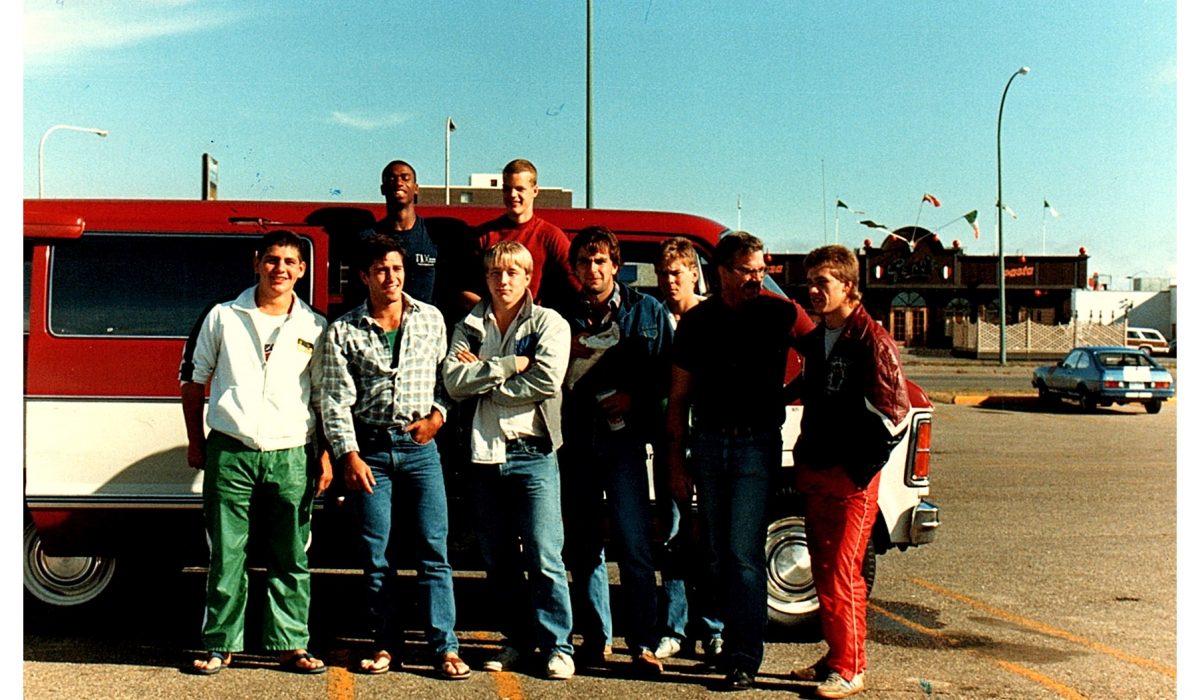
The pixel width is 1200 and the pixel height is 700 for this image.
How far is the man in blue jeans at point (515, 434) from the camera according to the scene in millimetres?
5180

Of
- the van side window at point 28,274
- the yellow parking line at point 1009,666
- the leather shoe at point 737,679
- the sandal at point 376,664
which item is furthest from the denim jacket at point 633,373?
the van side window at point 28,274

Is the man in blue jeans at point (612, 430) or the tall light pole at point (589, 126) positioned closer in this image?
the man in blue jeans at point (612, 430)

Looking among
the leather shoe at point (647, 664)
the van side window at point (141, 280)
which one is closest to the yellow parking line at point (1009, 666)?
the leather shoe at point (647, 664)

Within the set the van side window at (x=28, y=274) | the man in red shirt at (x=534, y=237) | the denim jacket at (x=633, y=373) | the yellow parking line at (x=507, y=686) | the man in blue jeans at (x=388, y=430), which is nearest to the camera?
the yellow parking line at (x=507, y=686)

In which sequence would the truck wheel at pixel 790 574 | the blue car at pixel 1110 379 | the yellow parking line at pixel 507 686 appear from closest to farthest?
the yellow parking line at pixel 507 686 < the truck wheel at pixel 790 574 < the blue car at pixel 1110 379

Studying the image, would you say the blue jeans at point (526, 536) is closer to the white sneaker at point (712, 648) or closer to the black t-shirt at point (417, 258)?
the white sneaker at point (712, 648)

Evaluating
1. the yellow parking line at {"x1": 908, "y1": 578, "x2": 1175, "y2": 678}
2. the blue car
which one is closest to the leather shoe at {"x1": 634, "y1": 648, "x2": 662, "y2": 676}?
the yellow parking line at {"x1": 908, "y1": 578, "x2": 1175, "y2": 678}

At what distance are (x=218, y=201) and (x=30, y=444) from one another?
64.3 inches

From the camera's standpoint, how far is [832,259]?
5.11 m

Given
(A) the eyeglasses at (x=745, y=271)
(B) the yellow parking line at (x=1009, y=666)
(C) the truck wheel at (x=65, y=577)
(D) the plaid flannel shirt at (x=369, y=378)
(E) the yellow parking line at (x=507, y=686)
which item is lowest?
(B) the yellow parking line at (x=1009, y=666)

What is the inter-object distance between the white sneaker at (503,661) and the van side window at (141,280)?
2.21m

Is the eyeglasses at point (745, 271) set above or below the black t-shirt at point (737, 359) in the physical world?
above

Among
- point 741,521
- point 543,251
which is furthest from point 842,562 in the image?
point 543,251
